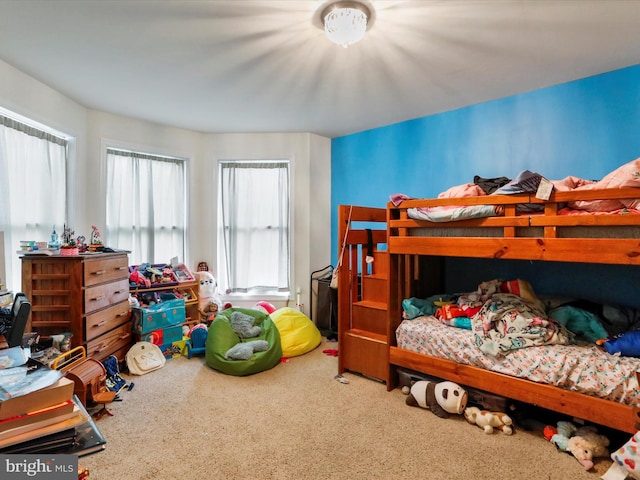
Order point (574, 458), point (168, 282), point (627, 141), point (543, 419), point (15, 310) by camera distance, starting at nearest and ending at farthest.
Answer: point (15, 310) < point (574, 458) < point (543, 419) < point (627, 141) < point (168, 282)

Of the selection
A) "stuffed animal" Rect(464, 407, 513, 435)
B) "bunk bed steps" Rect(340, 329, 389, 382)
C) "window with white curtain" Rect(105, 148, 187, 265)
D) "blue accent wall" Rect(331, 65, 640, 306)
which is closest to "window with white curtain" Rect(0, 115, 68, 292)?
"window with white curtain" Rect(105, 148, 187, 265)

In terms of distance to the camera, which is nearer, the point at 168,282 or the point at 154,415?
the point at 154,415

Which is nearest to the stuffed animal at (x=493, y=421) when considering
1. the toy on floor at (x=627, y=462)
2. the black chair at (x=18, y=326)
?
the toy on floor at (x=627, y=462)

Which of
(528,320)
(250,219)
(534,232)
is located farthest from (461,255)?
(250,219)

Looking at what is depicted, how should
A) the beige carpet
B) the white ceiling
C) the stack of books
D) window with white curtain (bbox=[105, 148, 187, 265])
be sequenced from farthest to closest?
window with white curtain (bbox=[105, 148, 187, 265]) → the white ceiling → the beige carpet → the stack of books

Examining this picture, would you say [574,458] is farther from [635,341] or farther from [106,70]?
[106,70]

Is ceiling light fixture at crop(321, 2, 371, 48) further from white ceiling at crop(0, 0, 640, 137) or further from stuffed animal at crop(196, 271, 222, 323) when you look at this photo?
stuffed animal at crop(196, 271, 222, 323)

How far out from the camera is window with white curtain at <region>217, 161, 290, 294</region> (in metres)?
4.46

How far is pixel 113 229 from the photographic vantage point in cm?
382

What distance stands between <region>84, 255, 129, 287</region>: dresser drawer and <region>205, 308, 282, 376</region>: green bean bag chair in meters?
0.93

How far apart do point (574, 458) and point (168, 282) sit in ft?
11.7

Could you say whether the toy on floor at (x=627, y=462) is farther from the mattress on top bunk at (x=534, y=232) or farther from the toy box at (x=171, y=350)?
the toy box at (x=171, y=350)

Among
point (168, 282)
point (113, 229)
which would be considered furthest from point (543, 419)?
point (113, 229)

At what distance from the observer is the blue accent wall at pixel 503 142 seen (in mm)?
2633
